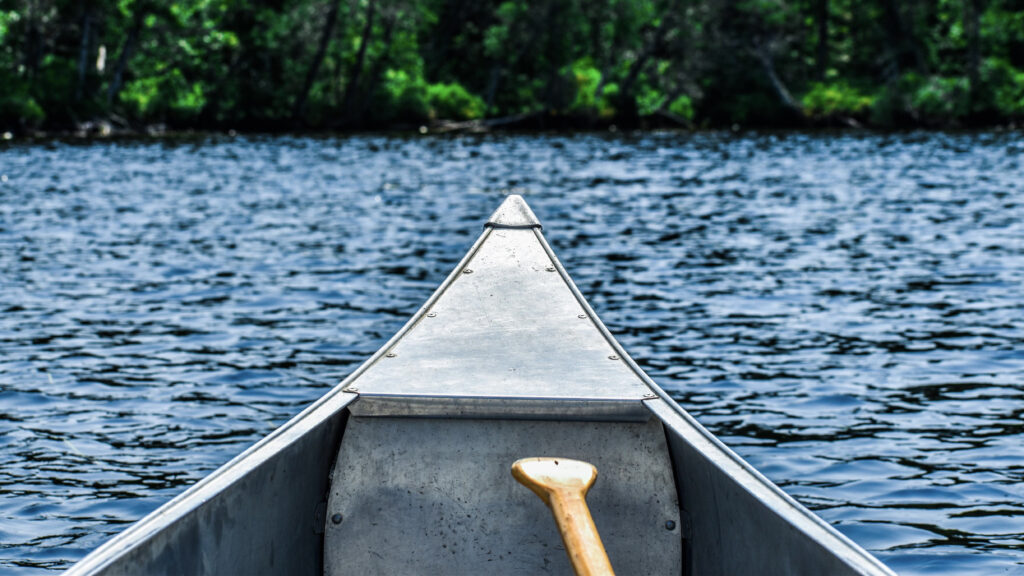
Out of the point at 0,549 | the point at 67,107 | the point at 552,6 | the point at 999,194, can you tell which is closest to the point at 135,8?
the point at 67,107

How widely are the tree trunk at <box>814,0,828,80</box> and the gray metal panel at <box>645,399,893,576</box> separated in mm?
56171

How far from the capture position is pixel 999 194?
Answer: 2016cm

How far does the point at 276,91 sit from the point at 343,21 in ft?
15.7

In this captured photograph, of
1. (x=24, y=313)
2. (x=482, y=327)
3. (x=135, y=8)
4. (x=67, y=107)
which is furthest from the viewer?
(x=135, y=8)

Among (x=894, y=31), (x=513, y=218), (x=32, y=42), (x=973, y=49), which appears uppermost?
(x=894, y=31)

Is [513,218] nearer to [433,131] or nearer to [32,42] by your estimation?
[433,131]

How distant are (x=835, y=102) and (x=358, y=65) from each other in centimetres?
2187

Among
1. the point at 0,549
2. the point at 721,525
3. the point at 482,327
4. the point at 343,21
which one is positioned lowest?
the point at 0,549

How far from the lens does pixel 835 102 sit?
164 feet

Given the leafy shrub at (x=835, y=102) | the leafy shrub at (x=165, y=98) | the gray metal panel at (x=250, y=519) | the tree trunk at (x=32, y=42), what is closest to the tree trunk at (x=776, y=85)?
the leafy shrub at (x=835, y=102)

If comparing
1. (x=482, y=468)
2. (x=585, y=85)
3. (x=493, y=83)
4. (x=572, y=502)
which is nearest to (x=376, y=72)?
(x=493, y=83)

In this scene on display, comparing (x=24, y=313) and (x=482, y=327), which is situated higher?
→ (x=482, y=327)

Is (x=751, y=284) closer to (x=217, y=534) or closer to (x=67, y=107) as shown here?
(x=217, y=534)

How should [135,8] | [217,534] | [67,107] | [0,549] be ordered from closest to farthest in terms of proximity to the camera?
1. [217,534]
2. [0,549]
3. [67,107]
4. [135,8]
